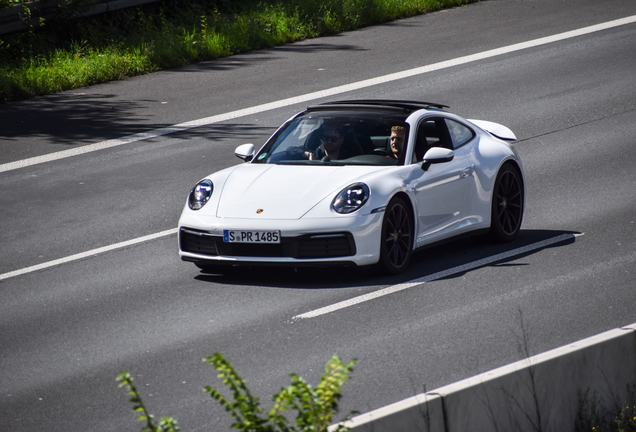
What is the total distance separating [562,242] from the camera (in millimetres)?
10422

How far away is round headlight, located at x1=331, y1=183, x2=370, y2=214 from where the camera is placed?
28.9 ft

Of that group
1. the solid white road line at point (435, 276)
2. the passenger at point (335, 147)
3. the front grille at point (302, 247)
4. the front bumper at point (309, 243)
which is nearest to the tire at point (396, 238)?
the front bumper at point (309, 243)

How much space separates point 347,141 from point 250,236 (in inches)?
60.8

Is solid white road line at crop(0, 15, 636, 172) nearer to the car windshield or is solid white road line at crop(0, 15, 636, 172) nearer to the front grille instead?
the car windshield

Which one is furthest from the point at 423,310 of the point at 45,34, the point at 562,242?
the point at 45,34

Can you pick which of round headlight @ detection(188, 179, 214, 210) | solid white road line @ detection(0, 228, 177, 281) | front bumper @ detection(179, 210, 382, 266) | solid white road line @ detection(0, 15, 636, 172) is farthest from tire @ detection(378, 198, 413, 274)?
solid white road line @ detection(0, 15, 636, 172)

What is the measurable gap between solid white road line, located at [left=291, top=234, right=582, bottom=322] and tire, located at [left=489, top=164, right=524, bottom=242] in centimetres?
29

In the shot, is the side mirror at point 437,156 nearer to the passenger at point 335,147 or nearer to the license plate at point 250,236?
the passenger at point 335,147

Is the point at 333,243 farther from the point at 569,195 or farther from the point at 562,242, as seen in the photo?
the point at 569,195

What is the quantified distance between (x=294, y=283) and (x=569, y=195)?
4.70 metres

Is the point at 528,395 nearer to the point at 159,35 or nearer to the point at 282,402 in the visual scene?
the point at 282,402

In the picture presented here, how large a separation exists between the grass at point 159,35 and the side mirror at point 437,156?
10570 millimetres

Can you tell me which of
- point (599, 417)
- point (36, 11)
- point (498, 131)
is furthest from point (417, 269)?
point (36, 11)

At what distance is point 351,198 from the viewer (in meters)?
8.86
